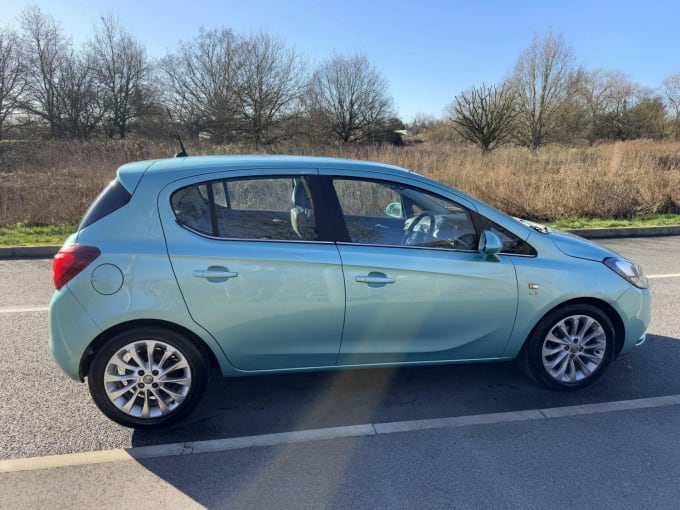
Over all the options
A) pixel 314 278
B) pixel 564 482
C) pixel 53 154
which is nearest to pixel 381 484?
pixel 564 482

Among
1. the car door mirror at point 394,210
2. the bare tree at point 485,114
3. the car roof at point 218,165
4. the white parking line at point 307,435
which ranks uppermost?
the bare tree at point 485,114

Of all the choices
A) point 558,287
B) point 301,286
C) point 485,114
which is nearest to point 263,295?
point 301,286

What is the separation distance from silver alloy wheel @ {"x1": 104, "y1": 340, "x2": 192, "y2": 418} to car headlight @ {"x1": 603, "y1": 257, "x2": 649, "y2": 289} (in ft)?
9.90

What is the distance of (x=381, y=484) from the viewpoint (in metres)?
2.42

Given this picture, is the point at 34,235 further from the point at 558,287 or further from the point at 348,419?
the point at 558,287

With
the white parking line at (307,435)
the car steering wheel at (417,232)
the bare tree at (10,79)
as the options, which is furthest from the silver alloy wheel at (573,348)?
the bare tree at (10,79)

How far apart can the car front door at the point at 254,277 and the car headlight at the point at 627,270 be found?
6.61 ft

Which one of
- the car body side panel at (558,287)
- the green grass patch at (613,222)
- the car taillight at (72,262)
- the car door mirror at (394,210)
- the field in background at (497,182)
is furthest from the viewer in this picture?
the green grass patch at (613,222)

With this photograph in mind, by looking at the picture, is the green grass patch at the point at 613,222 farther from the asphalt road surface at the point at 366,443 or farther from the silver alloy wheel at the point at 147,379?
the silver alloy wheel at the point at 147,379

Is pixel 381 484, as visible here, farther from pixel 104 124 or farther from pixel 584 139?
pixel 104 124

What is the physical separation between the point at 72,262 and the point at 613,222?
10.9m

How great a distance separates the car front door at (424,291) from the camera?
297 cm

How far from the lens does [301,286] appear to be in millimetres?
2873

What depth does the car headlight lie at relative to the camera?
11.0 feet
